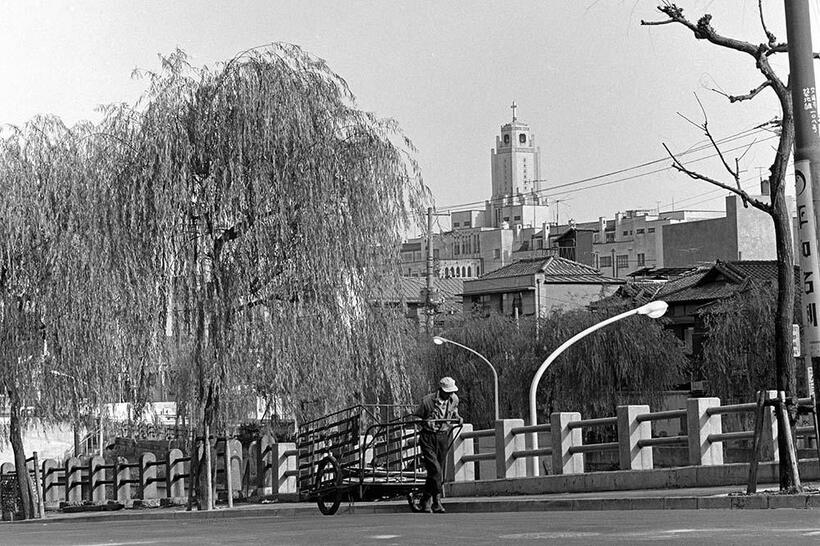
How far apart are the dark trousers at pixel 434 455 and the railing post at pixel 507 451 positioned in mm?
7622

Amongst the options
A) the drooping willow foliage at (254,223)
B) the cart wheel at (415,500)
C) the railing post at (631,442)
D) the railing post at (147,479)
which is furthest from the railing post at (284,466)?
the cart wheel at (415,500)

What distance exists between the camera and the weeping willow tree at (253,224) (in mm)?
26828

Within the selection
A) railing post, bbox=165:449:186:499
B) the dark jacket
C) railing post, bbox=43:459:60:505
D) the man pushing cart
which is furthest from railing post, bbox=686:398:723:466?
railing post, bbox=43:459:60:505

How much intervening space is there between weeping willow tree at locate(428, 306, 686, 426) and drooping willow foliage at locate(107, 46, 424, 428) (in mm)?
40845

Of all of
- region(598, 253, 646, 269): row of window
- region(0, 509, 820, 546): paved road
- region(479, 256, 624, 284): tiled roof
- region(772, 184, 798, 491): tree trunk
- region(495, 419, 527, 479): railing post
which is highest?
region(598, 253, 646, 269): row of window

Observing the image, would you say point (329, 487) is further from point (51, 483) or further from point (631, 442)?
point (51, 483)

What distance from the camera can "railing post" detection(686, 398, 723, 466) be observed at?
22.9 meters

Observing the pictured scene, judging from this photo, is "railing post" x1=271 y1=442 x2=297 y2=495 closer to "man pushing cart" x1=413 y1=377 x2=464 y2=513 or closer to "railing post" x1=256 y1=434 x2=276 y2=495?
"railing post" x1=256 y1=434 x2=276 y2=495

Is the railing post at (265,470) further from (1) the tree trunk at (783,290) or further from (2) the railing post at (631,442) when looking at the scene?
(1) the tree trunk at (783,290)

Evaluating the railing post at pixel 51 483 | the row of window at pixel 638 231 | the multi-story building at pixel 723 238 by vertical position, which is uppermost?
the row of window at pixel 638 231

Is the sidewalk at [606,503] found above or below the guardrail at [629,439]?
below

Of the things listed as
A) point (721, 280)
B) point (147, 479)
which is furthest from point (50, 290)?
point (721, 280)

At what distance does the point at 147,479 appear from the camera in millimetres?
37969

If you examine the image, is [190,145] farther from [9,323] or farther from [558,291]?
[558,291]
